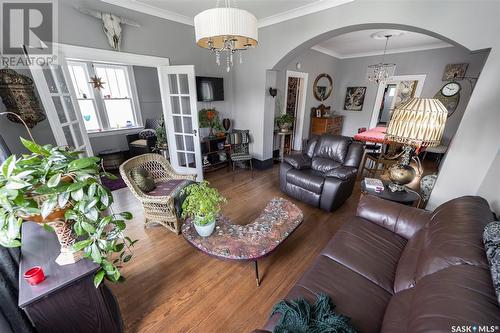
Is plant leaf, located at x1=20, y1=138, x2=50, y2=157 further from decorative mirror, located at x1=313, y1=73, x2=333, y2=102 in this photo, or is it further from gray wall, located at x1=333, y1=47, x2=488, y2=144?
decorative mirror, located at x1=313, y1=73, x2=333, y2=102

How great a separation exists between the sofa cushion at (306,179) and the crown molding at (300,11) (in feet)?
7.17

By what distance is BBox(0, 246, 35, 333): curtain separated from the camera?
0.95m

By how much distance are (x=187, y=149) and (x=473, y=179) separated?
147 inches

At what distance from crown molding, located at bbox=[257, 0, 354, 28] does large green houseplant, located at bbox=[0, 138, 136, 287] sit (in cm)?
311

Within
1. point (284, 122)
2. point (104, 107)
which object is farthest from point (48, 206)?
point (104, 107)

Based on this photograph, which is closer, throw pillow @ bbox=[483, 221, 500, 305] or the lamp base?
→ throw pillow @ bbox=[483, 221, 500, 305]

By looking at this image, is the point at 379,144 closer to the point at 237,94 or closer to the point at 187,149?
the point at 237,94

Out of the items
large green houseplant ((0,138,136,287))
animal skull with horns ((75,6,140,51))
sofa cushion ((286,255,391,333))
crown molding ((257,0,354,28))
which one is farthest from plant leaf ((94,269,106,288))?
crown molding ((257,0,354,28))

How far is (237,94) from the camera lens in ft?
13.5

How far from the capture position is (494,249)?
0.82m

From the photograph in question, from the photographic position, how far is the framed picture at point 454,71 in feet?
13.8

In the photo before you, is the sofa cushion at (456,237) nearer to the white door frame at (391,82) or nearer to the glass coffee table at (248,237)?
the glass coffee table at (248,237)

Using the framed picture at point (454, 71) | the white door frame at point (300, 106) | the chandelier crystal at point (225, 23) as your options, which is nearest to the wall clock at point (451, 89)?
the framed picture at point (454, 71)

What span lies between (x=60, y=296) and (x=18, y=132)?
2243 millimetres
